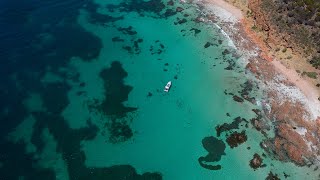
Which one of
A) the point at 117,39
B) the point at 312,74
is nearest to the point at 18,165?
the point at 117,39

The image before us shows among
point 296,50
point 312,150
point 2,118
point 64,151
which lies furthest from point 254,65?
point 2,118

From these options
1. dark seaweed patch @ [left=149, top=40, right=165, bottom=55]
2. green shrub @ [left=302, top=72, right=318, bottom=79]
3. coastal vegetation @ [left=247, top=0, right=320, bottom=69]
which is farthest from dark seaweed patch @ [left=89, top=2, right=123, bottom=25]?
green shrub @ [left=302, top=72, right=318, bottom=79]

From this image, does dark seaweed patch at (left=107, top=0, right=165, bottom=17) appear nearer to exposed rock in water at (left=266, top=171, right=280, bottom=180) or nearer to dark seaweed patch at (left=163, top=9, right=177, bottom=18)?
dark seaweed patch at (left=163, top=9, right=177, bottom=18)

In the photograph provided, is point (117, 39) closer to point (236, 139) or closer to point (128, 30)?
point (128, 30)

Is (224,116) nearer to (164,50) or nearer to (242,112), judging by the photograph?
(242,112)

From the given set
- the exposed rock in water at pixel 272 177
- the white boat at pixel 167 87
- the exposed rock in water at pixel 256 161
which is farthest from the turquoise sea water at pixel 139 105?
the white boat at pixel 167 87

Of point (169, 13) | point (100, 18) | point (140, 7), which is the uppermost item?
point (169, 13)

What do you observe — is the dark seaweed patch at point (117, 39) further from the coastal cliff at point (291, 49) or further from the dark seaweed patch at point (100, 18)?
the coastal cliff at point (291, 49)
